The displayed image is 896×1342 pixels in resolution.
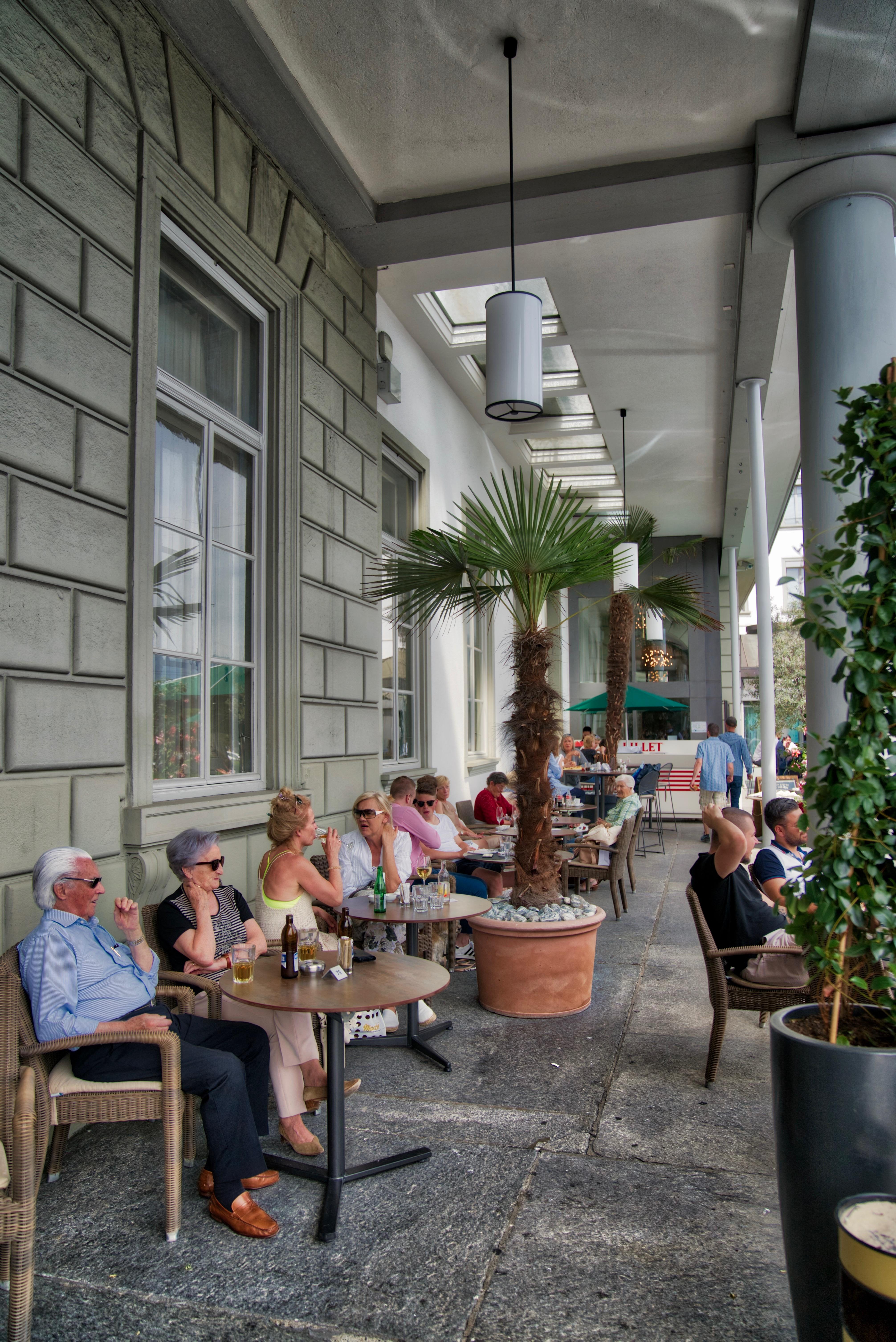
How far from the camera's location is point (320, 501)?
5.68 meters

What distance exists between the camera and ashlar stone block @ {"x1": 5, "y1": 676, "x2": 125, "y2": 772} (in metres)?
3.12

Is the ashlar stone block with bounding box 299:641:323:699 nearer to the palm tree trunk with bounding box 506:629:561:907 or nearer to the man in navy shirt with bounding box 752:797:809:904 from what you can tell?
the palm tree trunk with bounding box 506:629:561:907

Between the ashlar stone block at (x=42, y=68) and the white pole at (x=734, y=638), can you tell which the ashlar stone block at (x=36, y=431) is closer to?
the ashlar stone block at (x=42, y=68)

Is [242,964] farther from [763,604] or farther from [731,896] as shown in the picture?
[763,604]

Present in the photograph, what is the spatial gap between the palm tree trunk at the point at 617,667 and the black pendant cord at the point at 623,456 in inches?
53.2

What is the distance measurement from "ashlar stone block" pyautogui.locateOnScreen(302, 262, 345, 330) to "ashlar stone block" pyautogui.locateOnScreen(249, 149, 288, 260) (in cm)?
37

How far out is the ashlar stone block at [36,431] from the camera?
10.2ft

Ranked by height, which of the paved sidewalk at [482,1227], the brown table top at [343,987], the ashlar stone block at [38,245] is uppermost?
the ashlar stone block at [38,245]

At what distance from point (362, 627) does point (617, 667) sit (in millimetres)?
6835

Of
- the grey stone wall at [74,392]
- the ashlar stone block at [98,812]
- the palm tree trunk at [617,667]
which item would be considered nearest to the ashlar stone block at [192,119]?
the grey stone wall at [74,392]

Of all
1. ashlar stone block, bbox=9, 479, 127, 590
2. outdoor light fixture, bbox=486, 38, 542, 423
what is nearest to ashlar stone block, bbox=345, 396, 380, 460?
outdoor light fixture, bbox=486, 38, 542, 423

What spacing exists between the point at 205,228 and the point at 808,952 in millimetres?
4239

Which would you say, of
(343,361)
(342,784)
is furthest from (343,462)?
(342,784)

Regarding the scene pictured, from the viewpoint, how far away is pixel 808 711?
4684 millimetres
